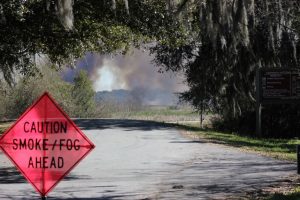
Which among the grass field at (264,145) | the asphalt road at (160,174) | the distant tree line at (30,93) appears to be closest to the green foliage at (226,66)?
the grass field at (264,145)

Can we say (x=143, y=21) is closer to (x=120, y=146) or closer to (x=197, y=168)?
(x=197, y=168)

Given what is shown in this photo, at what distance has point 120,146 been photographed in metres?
22.3

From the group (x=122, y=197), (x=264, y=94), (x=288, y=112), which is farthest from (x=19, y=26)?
(x=288, y=112)

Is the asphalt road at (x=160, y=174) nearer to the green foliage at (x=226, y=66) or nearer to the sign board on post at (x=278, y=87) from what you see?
the green foliage at (x=226, y=66)

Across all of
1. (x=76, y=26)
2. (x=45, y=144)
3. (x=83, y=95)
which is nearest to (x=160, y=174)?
(x=76, y=26)

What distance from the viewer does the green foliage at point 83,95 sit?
86.6m

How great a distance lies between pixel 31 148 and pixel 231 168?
25.7 ft

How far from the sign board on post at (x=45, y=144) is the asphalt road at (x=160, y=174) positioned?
2.51 metres

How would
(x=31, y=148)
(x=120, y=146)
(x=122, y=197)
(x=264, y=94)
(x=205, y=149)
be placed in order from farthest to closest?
(x=264, y=94)
(x=120, y=146)
(x=205, y=149)
(x=122, y=197)
(x=31, y=148)

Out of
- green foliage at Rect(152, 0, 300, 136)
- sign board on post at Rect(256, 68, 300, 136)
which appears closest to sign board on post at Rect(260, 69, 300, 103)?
sign board on post at Rect(256, 68, 300, 136)

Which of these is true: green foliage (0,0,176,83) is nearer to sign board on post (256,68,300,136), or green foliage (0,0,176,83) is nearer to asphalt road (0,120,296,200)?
asphalt road (0,120,296,200)

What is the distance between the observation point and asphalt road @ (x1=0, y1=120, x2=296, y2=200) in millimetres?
11055

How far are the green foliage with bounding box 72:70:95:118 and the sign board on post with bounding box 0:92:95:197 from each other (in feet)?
252

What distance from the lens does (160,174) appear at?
14.0 metres
